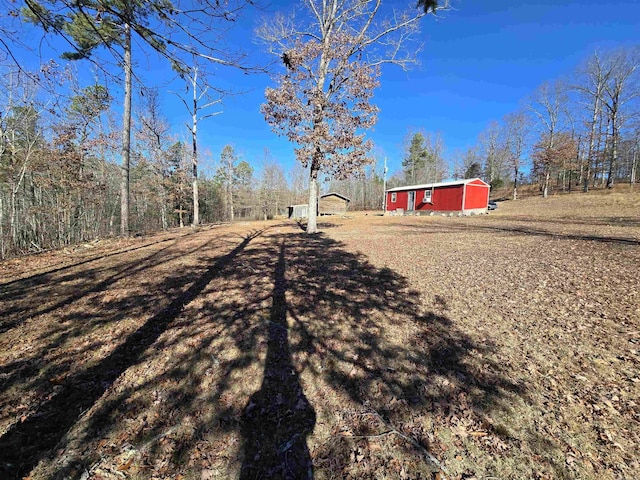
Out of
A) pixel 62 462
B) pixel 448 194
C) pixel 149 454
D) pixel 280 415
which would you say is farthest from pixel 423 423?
pixel 448 194

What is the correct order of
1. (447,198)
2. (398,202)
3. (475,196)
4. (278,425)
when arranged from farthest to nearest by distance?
(398,202), (447,198), (475,196), (278,425)

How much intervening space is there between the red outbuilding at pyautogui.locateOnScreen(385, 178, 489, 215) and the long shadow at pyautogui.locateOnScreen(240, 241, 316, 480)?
23874 millimetres

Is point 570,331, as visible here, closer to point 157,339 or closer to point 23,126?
point 157,339

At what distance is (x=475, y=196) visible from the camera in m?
23.9

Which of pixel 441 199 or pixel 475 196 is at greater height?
pixel 475 196

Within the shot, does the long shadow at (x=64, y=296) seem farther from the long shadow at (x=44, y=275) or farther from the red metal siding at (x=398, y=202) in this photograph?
the red metal siding at (x=398, y=202)

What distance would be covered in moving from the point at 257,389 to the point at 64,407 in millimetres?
1741

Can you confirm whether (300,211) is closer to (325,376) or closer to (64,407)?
(325,376)

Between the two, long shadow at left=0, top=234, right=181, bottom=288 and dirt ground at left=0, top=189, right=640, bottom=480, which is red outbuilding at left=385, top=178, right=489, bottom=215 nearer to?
dirt ground at left=0, top=189, right=640, bottom=480

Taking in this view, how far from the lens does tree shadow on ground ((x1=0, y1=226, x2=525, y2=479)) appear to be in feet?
6.72

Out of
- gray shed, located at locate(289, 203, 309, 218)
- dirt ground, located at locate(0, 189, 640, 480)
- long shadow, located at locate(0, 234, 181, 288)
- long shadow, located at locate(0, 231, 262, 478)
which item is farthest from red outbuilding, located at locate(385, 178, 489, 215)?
long shadow, located at locate(0, 231, 262, 478)

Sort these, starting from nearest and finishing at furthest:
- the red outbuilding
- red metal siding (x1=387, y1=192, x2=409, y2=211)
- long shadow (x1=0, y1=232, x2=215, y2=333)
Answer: long shadow (x1=0, y1=232, x2=215, y2=333)
the red outbuilding
red metal siding (x1=387, y1=192, x2=409, y2=211)

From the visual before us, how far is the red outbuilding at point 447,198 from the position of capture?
75.7 ft

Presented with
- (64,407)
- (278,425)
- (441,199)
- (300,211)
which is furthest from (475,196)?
(64,407)
